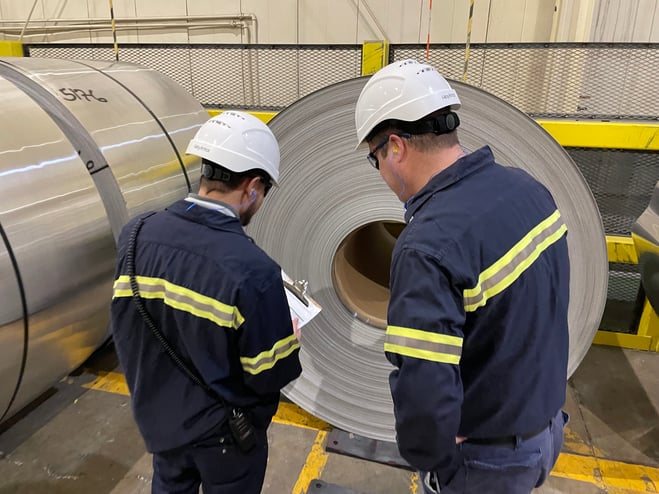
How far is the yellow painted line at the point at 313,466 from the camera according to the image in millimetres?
2023

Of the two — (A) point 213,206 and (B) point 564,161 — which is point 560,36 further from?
(A) point 213,206

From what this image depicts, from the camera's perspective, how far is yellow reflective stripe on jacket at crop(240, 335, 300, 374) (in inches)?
49.5

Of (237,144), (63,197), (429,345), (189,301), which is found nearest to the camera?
(429,345)

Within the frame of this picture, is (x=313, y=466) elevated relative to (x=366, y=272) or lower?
lower

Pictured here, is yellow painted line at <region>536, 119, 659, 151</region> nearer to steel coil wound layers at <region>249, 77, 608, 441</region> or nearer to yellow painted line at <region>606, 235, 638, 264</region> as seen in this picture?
yellow painted line at <region>606, 235, 638, 264</region>

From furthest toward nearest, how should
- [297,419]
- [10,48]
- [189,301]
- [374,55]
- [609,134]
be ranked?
[10,48]
[374,55]
[609,134]
[297,419]
[189,301]

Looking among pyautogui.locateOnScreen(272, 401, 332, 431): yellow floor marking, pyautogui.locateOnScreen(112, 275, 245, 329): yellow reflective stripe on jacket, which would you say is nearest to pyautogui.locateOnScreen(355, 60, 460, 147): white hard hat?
pyautogui.locateOnScreen(112, 275, 245, 329): yellow reflective stripe on jacket

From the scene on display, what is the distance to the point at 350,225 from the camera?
2045mm

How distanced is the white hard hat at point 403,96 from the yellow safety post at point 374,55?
64.5 inches

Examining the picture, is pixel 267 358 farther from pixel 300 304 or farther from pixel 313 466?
pixel 313 466

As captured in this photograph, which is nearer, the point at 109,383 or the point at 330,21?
the point at 109,383

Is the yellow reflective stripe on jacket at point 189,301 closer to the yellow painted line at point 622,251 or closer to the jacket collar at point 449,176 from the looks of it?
the jacket collar at point 449,176

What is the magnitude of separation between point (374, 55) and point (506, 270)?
2.11 metres

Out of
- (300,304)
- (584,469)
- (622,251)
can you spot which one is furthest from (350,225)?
(622,251)
